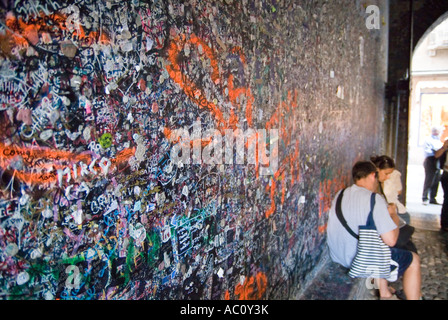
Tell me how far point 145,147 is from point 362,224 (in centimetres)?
227

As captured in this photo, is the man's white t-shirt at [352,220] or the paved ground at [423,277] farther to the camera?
the paved ground at [423,277]

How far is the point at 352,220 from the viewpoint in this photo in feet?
9.98

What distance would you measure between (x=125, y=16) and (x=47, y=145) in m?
0.50

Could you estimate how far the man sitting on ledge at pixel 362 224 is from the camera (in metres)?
2.85

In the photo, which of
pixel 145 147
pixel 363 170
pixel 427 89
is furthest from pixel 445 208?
pixel 427 89

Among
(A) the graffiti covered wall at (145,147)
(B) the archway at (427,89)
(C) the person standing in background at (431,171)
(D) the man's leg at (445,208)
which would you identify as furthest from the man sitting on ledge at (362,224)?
(B) the archway at (427,89)

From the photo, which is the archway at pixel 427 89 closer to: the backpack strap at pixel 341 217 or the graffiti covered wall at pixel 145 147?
the backpack strap at pixel 341 217

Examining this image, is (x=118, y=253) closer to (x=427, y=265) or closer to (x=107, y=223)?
(x=107, y=223)

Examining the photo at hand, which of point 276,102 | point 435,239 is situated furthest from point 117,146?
point 435,239

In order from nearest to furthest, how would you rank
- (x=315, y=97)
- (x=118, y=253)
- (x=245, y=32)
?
(x=118, y=253) < (x=245, y=32) < (x=315, y=97)

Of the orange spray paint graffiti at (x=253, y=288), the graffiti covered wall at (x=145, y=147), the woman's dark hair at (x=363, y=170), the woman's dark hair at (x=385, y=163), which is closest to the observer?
the graffiti covered wall at (x=145, y=147)
